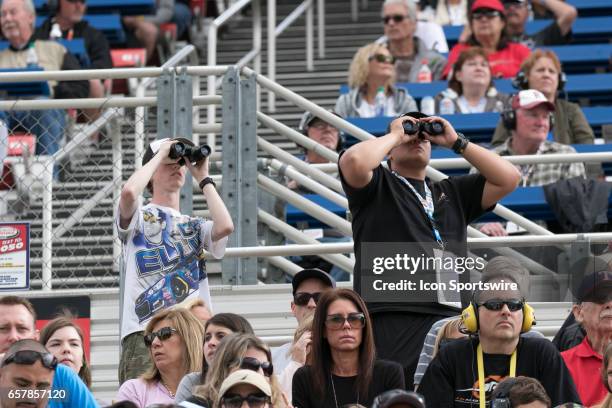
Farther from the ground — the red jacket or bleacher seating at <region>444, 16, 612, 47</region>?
bleacher seating at <region>444, 16, 612, 47</region>

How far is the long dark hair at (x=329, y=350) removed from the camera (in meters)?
8.45

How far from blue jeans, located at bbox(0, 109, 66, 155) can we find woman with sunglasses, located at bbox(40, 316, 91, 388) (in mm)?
2305

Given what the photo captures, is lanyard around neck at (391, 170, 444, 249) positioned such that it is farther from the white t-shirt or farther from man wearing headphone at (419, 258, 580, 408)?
the white t-shirt

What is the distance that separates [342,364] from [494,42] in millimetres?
7423

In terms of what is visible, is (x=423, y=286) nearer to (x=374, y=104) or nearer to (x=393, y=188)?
(x=393, y=188)

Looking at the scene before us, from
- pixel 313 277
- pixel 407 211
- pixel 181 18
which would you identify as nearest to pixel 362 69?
pixel 181 18

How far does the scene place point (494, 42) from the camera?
1555 cm

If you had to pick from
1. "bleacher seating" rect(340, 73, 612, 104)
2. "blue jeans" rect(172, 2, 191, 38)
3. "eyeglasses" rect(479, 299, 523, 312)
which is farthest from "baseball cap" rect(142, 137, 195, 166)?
"blue jeans" rect(172, 2, 191, 38)

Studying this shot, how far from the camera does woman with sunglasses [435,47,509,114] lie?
14.1 meters

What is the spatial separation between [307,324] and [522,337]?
1.20m

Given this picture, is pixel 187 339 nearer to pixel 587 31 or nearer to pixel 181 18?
pixel 587 31

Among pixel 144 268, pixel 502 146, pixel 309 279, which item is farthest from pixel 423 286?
pixel 502 146

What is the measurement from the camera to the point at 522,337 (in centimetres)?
852

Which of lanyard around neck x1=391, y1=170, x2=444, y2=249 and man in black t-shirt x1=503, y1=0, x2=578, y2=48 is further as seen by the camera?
man in black t-shirt x1=503, y1=0, x2=578, y2=48
